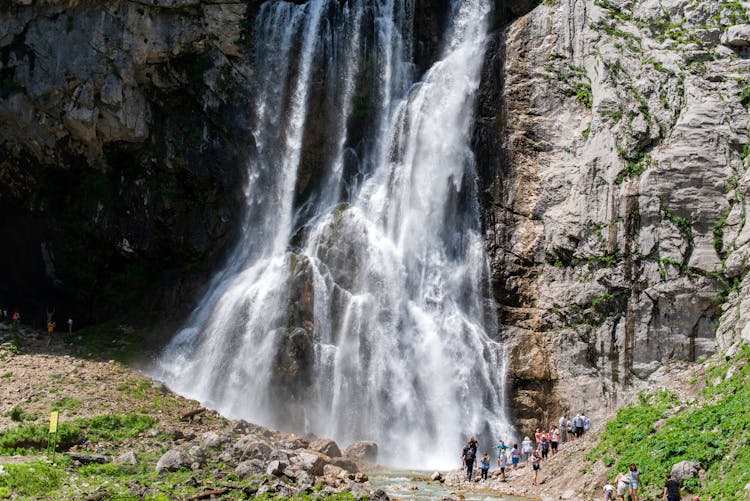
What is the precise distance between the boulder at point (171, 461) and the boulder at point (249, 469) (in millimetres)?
1446

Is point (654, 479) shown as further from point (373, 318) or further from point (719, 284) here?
point (373, 318)

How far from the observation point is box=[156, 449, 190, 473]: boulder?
19.9 meters

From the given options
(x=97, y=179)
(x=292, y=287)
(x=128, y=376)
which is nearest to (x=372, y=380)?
(x=292, y=287)

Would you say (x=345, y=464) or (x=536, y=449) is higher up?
(x=536, y=449)

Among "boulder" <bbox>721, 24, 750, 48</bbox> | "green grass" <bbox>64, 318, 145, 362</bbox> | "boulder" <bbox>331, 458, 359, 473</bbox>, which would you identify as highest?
"boulder" <bbox>721, 24, 750, 48</bbox>

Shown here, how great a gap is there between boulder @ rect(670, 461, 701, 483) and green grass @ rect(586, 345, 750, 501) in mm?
198

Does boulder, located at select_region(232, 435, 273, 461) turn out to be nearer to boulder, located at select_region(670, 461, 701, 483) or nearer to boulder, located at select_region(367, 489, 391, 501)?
boulder, located at select_region(367, 489, 391, 501)

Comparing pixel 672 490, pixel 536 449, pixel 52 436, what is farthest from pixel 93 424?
pixel 672 490

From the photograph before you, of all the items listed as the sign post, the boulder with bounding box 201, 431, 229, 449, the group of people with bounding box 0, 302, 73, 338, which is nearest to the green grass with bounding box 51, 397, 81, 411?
the sign post

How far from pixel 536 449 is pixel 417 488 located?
16.6 feet

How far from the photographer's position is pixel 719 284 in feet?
89.4

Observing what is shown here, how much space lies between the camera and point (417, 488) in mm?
22219

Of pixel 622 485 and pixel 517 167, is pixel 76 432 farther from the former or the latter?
pixel 517 167

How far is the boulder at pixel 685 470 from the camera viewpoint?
683 inches
